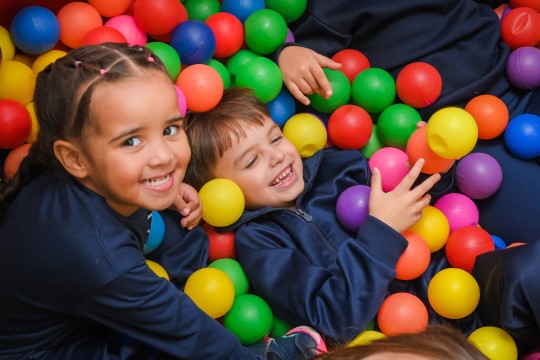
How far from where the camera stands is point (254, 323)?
1.38 metres

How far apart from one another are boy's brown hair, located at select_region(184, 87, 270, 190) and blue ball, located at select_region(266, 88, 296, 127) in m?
0.09

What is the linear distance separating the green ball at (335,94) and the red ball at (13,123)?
0.66 meters

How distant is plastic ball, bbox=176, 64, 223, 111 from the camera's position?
150 centimetres

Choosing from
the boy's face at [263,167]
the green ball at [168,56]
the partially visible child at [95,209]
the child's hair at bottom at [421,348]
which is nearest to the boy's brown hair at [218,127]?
the boy's face at [263,167]

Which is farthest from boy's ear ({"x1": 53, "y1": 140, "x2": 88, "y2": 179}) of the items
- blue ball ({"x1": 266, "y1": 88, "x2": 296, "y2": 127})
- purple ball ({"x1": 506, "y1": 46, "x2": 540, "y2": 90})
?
purple ball ({"x1": 506, "y1": 46, "x2": 540, "y2": 90})

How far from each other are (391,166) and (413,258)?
0.75 ft

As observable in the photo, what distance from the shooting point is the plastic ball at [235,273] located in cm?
146

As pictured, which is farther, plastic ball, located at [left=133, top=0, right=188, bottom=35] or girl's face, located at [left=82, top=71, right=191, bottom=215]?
plastic ball, located at [left=133, top=0, right=188, bottom=35]

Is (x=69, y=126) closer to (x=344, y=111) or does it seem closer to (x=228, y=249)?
(x=228, y=249)

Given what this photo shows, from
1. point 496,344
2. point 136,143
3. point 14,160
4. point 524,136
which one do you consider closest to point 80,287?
point 136,143

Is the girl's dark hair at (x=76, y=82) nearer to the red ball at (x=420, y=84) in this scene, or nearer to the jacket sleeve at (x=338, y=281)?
the jacket sleeve at (x=338, y=281)

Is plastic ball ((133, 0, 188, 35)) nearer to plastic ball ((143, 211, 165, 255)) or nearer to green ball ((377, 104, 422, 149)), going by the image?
plastic ball ((143, 211, 165, 255))

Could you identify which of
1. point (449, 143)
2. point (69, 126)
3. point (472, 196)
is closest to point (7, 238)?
point (69, 126)

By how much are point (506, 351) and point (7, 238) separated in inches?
36.9
